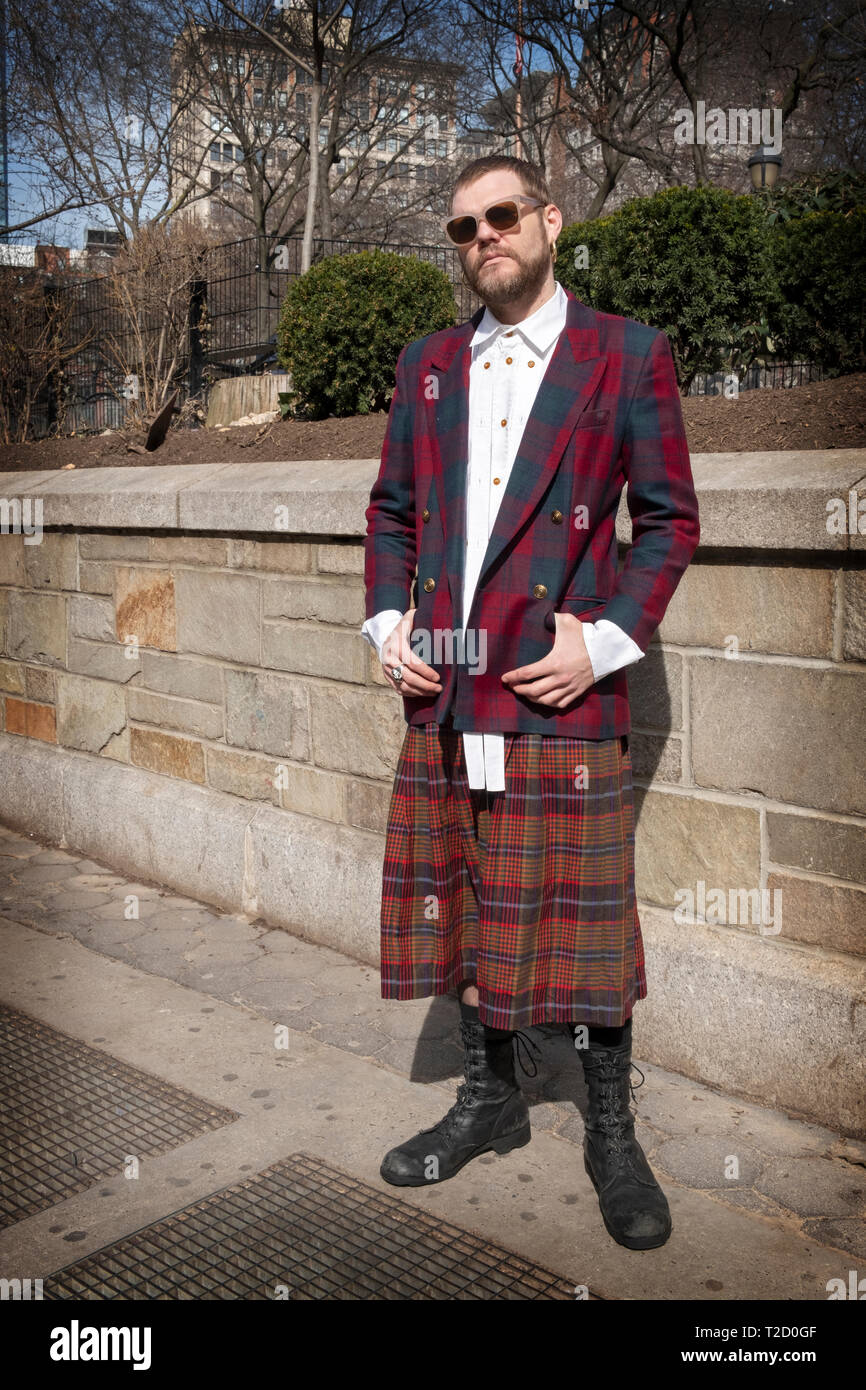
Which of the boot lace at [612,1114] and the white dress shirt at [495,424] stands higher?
the white dress shirt at [495,424]

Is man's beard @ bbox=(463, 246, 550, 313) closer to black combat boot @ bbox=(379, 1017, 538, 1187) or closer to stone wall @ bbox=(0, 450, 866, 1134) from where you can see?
stone wall @ bbox=(0, 450, 866, 1134)

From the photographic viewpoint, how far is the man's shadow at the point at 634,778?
3.39 m

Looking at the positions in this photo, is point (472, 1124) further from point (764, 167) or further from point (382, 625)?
point (764, 167)

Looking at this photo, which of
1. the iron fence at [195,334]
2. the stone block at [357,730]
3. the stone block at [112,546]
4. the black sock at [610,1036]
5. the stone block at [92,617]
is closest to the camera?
the black sock at [610,1036]

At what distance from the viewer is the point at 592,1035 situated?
2.85 m

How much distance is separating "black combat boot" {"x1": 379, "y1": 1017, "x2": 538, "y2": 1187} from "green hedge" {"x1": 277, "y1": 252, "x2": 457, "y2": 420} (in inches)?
179

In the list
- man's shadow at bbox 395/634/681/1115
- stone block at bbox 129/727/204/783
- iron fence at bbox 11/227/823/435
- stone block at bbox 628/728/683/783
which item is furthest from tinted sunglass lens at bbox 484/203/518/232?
iron fence at bbox 11/227/823/435

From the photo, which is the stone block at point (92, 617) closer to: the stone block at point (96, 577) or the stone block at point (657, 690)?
the stone block at point (96, 577)

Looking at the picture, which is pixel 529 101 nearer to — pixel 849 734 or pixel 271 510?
pixel 271 510

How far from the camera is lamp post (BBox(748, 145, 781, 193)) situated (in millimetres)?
10375

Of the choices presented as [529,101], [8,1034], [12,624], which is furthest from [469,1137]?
[529,101]

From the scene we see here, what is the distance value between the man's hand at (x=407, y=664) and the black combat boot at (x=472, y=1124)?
0.82 metres

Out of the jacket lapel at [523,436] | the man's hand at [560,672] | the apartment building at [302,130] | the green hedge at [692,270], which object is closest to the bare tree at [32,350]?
the apartment building at [302,130]

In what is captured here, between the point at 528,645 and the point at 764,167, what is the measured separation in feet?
30.7
